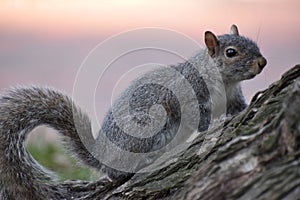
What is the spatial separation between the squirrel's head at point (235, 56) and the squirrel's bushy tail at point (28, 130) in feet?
2.21

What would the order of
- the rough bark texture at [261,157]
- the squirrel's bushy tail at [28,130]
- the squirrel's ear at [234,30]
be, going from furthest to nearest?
the squirrel's ear at [234,30] < the squirrel's bushy tail at [28,130] < the rough bark texture at [261,157]

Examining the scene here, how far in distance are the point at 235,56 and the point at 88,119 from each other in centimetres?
73

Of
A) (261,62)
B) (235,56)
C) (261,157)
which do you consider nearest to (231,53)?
(235,56)

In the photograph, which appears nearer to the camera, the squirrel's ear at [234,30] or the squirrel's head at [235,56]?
the squirrel's head at [235,56]

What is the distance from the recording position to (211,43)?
258 centimetres

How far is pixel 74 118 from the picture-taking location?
232 cm

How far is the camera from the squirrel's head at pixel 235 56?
2.51 meters

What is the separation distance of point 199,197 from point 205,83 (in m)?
1.17

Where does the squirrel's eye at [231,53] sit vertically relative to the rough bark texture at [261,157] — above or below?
above

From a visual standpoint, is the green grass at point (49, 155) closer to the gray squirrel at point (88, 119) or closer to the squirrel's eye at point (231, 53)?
the gray squirrel at point (88, 119)

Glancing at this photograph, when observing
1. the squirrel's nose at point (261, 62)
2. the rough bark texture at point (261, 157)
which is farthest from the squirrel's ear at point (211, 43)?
the rough bark texture at point (261, 157)

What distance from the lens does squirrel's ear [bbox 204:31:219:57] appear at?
2549mm

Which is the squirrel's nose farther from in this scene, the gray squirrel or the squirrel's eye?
the squirrel's eye

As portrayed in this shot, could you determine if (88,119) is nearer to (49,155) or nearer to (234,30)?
(234,30)
